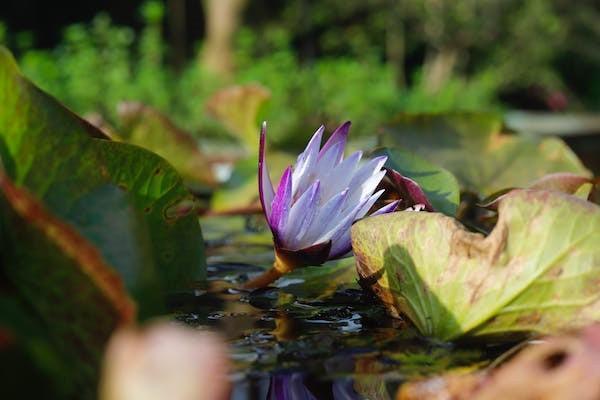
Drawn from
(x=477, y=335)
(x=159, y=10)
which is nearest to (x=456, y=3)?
(x=159, y=10)

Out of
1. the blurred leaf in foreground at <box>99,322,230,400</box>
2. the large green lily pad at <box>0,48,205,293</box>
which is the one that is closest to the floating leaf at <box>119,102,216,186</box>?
the large green lily pad at <box>0,48,205,293</box>

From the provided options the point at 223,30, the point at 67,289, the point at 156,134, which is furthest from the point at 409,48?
the point at 67,289

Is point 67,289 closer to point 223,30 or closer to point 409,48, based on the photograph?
point 223,30

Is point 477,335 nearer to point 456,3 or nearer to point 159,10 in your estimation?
point 159,10

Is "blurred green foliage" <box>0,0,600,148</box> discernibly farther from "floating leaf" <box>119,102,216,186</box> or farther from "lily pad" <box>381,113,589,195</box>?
"lily pad" <box>381,113,589,195</box>

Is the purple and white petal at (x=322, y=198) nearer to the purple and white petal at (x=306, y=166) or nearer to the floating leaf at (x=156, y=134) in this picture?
the purple and white petal at (x=306, y=166)
